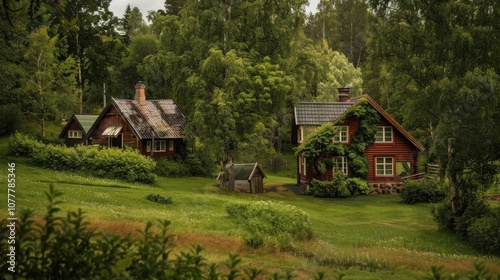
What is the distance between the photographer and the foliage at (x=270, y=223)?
18.0 metres

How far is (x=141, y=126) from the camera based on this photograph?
5028 centimetres

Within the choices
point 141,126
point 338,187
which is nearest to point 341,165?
point 338,187

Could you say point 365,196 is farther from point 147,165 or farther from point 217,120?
point 147,165

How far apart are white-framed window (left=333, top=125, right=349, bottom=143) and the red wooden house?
14529mm

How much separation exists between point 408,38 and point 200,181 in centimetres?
2440

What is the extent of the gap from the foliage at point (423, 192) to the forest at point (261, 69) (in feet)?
18.8

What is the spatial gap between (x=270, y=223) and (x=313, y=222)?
1006 centimetres

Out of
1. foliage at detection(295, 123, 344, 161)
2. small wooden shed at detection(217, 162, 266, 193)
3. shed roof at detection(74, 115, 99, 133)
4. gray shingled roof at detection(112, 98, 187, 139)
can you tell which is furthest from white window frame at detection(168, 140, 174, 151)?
foliage at detection(295, 123, 344, 161)

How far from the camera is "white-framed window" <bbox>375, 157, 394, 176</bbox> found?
159 feet

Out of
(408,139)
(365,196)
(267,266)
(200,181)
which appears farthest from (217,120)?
(267,266)

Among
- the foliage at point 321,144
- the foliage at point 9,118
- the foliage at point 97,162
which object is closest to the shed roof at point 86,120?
the foliage at point 9,118

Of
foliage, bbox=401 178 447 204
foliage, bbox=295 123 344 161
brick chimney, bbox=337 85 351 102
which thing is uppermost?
brick chimney, bbox=337 85 351 102

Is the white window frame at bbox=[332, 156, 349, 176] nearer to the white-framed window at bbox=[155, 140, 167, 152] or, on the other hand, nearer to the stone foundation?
the stone foundation

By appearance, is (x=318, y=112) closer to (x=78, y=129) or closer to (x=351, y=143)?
(x=351, y=143)
